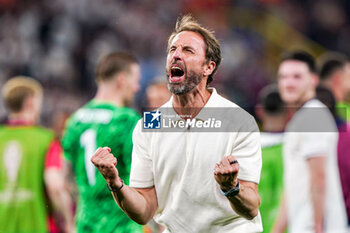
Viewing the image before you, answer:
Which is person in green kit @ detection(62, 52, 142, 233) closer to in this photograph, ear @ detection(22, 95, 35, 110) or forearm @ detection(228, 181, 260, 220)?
ear @ detection(22, 95, 35, 110)

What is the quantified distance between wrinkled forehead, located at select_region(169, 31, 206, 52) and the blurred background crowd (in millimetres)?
9580

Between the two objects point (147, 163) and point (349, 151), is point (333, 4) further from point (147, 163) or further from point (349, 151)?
point (147, 163)

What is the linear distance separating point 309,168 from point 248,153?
2.22 metres

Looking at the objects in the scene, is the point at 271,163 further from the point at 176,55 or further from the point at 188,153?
the point at 176,55

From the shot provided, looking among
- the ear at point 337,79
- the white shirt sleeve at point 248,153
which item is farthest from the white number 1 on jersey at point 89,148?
the ear at point 337,79

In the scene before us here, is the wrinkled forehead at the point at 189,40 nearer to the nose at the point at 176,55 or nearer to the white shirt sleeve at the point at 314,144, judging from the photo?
the nose at the point at 176,55

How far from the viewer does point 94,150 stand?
511cm

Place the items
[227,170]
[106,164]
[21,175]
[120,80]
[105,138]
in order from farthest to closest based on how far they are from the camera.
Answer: [21,175]
[120,80]
[105,138]
[106,164]
[227,170]

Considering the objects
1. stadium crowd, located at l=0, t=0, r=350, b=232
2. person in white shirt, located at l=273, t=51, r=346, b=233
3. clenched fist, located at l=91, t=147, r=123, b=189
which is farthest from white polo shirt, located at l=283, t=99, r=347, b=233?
stadium crowd, located at l=0, t=0, r=350, b=232

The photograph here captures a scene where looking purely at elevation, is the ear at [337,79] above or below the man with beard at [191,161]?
above

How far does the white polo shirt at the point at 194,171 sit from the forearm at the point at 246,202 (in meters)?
0.09

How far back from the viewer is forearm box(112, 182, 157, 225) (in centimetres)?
315

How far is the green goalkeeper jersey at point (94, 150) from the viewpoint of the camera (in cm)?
492

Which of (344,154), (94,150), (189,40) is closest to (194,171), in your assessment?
(189,40)
